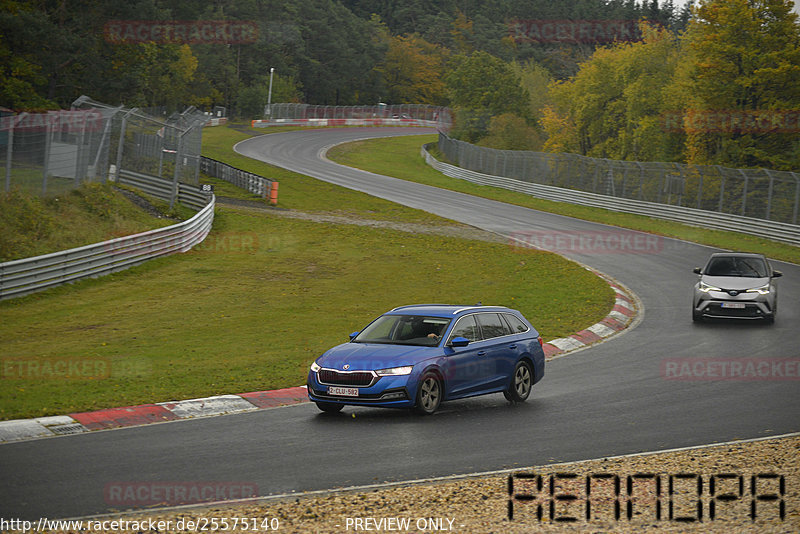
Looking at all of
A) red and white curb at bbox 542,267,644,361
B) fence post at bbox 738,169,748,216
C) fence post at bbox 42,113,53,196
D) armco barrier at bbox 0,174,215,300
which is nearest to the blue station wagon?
red and white curb at bbox 542,267,644,361

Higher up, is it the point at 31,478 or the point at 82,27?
the point at 82,27

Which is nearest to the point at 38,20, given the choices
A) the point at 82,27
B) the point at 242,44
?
the point at 82,27

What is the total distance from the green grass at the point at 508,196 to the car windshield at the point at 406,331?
77.0ft

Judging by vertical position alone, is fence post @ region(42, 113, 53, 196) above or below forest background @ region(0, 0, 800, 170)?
below

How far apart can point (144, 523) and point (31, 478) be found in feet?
6.67

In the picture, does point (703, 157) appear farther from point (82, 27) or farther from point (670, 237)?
point (82, 27)

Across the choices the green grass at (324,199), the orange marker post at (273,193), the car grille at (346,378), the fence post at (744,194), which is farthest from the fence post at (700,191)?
the car grille at (346,378)

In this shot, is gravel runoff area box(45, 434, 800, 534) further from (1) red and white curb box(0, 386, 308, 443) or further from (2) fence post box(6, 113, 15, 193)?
(2) fence post box(6, 113, 15, 193)

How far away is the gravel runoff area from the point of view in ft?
23.2

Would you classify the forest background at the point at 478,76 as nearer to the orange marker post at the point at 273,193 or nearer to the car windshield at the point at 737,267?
the orange marker post at the point at 273,193

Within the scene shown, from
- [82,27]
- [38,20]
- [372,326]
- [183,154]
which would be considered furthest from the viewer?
[82,27]

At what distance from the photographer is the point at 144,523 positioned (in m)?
7.10

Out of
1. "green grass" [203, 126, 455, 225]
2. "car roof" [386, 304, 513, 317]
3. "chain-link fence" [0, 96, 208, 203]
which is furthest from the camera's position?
"green grass" [203, 126, 455, 225]

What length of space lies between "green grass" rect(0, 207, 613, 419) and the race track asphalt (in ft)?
7.67
